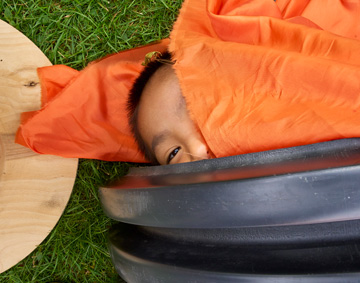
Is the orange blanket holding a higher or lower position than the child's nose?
higher

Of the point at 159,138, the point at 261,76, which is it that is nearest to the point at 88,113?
the point at 159,138

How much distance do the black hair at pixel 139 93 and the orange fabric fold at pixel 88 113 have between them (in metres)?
0.12

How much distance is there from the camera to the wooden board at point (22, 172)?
54.7 inches

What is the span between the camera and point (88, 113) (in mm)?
1400

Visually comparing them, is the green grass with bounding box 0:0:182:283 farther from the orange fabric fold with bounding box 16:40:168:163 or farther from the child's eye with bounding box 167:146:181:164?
the child's eye with bounding box 167:146:181:164

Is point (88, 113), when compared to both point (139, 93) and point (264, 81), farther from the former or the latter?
point (264, 81)

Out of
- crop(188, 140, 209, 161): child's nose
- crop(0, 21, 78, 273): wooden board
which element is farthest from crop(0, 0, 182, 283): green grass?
crop(188, 140, 209, 161): child's nose

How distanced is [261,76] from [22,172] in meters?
0.93

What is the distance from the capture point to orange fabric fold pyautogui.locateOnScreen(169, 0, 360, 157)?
0.84 m

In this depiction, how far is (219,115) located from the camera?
0.95 metres

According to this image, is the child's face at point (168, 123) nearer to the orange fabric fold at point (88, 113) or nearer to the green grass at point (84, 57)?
the orange fabric fold at point (88, 113)

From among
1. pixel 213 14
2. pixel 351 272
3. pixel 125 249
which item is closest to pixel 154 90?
pixel 213 14

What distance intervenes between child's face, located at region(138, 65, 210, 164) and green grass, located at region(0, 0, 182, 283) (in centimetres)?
41

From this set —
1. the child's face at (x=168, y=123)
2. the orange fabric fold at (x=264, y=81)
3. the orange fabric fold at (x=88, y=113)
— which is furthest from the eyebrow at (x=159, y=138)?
the orange fabric fold at (x=88, y=113)
